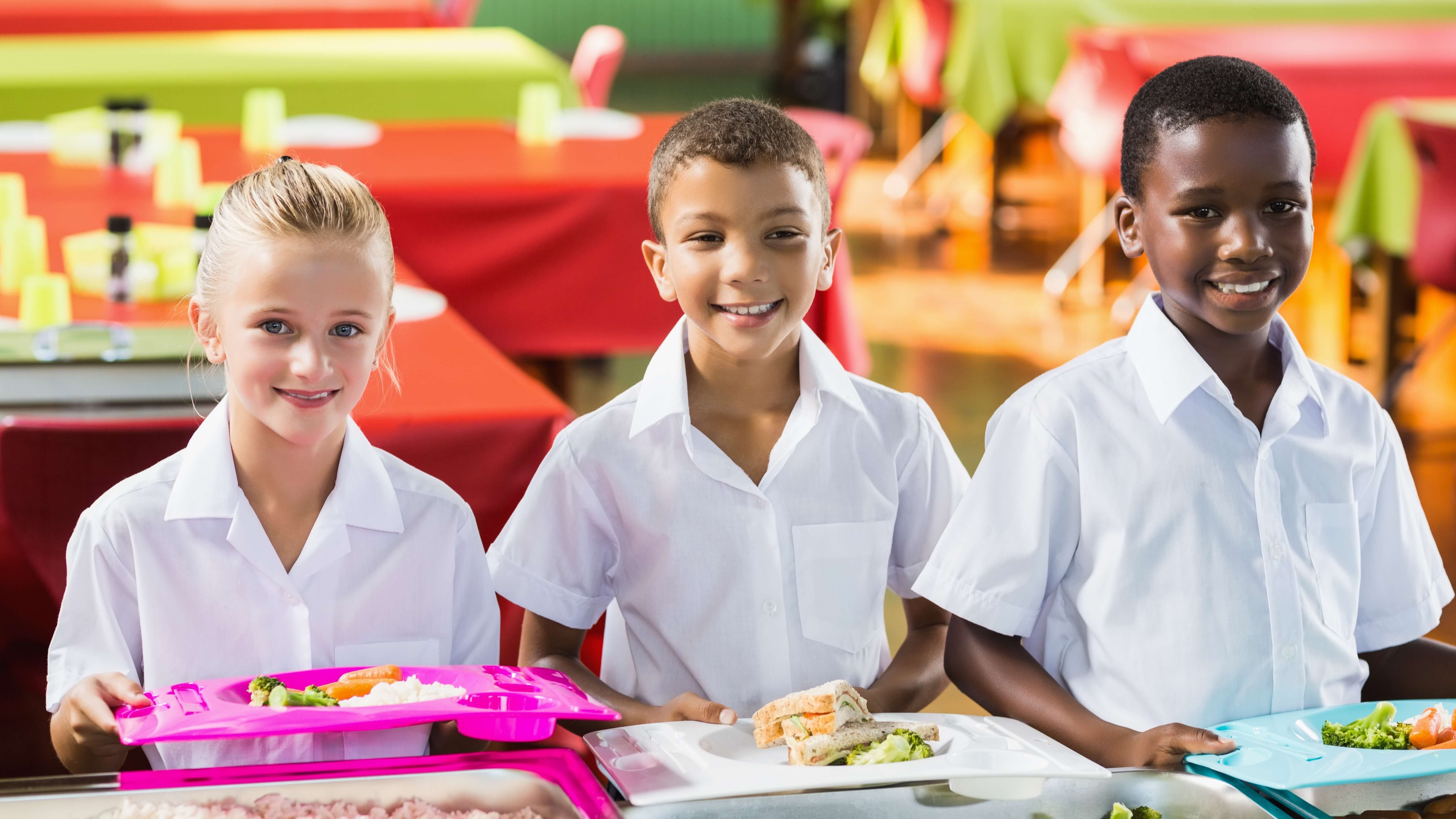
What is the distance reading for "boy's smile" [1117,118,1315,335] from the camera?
3.54ft

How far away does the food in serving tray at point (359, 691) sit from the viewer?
0.95m

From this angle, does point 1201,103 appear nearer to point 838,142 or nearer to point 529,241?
point 529,241

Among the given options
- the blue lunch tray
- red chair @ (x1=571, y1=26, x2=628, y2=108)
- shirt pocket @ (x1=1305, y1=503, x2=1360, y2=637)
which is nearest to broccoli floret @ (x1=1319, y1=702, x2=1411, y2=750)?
the blue lunch tray

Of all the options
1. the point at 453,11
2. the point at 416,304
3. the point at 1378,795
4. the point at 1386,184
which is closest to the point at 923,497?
the point at 1378,795

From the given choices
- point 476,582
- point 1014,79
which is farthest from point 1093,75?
point 476,582

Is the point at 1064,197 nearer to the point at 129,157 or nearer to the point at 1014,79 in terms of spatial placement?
the point at 1014,79

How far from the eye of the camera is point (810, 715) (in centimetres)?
100

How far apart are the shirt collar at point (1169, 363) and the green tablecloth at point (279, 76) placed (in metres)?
3.27

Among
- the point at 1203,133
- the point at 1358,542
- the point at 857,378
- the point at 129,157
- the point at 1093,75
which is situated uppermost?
the point at 1093,75

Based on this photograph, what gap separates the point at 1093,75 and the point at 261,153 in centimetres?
246

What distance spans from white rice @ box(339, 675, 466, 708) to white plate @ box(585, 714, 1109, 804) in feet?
0.34

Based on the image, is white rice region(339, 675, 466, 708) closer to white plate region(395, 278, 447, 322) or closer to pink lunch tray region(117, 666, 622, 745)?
pink lunch tray region(117, 666, 622, 745)

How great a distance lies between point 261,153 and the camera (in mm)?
3391

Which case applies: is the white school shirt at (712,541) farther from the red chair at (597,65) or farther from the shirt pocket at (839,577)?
the red chair at (597,65)
